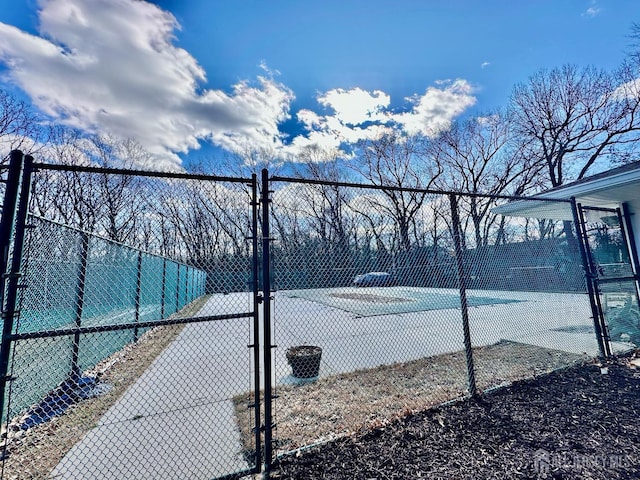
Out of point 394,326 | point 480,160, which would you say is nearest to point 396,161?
point 480,160

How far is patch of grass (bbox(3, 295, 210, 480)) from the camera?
2.25 meters

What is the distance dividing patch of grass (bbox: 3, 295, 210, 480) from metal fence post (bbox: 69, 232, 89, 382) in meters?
0.49

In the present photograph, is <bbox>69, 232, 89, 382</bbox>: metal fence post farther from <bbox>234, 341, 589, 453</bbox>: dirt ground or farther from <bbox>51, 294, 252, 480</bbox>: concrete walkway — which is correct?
<bbox>234, 341, 589, 453</bbox>: dirt ground

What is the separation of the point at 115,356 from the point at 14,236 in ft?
14.5

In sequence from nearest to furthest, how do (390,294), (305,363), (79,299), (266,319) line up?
(266,319), (79,299), (305,363), (390,294)

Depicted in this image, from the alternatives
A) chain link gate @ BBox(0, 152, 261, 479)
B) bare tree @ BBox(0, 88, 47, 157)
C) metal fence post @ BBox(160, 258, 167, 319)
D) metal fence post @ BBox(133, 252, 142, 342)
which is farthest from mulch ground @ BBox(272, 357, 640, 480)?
bare tree @ BBox(0, 88, 47, 157)

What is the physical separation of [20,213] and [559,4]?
10.4 metres

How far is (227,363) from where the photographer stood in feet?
16.4

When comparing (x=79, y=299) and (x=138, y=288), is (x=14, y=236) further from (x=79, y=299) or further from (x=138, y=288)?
(x=138, y=288)

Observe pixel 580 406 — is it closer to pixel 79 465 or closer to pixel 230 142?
pixel 79 465

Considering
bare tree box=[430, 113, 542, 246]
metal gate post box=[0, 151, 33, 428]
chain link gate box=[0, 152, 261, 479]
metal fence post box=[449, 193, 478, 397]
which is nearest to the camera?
metal gate post box=[0, 151, 33, 428]

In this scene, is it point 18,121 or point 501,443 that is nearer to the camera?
point 501,443

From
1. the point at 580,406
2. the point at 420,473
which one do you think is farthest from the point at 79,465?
the point at 580,406

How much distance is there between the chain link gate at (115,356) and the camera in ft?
6.85
